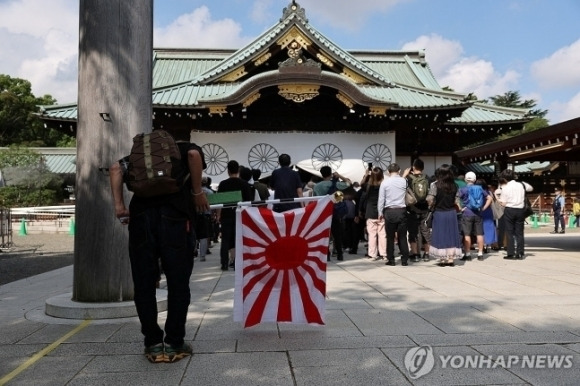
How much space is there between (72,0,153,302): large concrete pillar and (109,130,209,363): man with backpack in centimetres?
145

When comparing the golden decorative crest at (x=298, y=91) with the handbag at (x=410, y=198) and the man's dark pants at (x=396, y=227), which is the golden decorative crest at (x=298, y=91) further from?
the man's dark pants at (x=396, y=227)

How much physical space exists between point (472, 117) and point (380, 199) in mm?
8747

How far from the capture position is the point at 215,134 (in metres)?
15.6

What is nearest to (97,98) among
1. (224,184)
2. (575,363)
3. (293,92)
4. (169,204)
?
(169,204)

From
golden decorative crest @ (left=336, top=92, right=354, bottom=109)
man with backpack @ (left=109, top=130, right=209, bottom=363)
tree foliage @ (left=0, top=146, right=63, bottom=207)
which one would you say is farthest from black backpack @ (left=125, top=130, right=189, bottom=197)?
tree foliage @ (left=0, top=146, right=63, bottom=207)

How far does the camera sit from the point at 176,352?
345 centimetres

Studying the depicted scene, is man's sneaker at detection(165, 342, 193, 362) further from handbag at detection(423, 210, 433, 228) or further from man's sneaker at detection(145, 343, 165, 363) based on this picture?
handbag at detection(423, 210, 433, 228)

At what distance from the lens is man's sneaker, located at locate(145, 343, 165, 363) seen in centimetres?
339

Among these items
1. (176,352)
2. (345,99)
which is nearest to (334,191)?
(345,99)

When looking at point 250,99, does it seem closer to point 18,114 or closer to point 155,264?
point 155,264

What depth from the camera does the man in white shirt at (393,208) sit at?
28.4 feet

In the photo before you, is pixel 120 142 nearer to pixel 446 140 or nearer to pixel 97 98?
pixel 97 98

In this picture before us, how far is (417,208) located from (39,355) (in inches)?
263

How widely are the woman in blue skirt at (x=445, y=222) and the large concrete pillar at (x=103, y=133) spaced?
531 centimetres
